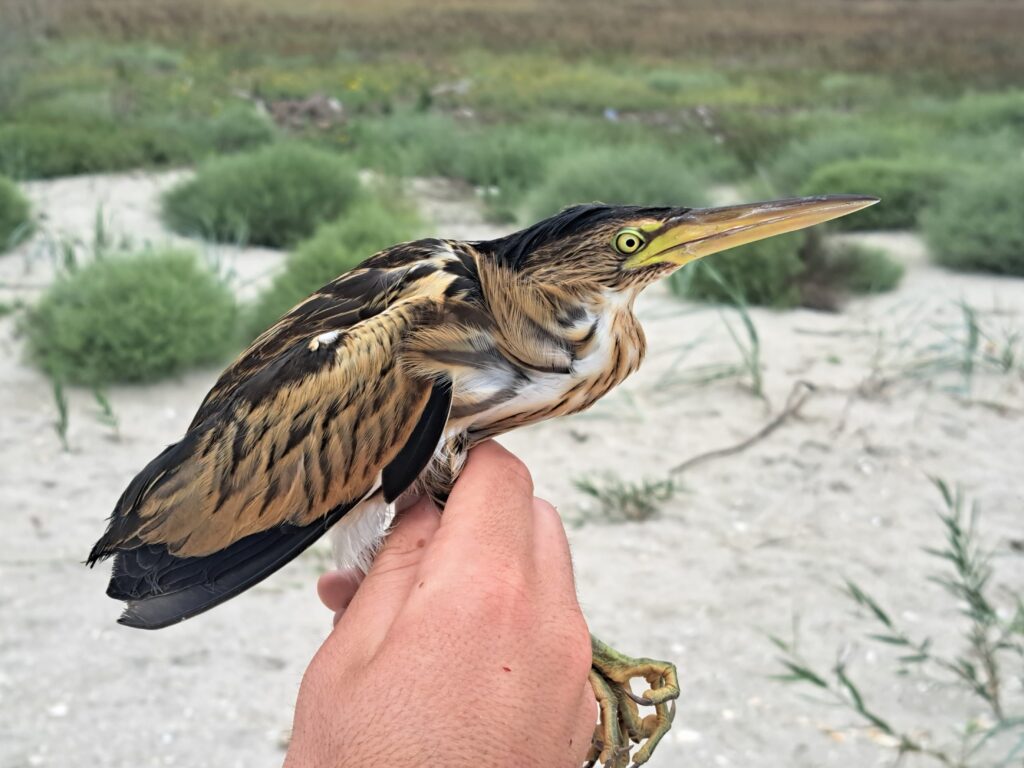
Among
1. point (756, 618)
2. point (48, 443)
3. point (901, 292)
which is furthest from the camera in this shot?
point (901, 292)

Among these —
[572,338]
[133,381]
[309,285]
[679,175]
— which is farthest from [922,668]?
[679,175]

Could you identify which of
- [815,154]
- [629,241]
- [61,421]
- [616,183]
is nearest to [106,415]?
[61,421]

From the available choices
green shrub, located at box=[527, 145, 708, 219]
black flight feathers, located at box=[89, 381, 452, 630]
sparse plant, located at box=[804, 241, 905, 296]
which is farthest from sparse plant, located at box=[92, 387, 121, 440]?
sparse plant, located at box=[804, 241, 905, 296]

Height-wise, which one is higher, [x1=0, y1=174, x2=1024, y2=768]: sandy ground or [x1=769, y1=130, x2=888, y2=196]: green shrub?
[x1=0, y1=174, x2=1024, y2=768]: sandy ground

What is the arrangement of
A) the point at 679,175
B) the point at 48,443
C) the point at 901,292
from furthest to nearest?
1. the point at 679,175
2. the point at 901,292
3. the point at 48,443

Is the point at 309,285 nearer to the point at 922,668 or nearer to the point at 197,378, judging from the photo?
the point at 197,378

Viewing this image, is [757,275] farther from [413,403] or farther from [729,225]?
[413,403]

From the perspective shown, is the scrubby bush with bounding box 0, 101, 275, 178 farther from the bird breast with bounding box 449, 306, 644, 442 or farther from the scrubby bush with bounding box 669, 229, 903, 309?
the bird breast with bounding box 449, 306, 644, 442
